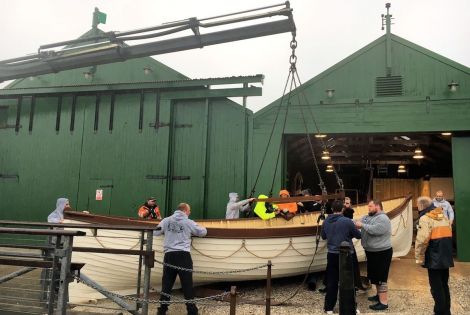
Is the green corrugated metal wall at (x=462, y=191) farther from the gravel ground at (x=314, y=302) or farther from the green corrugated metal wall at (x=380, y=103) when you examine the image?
the gravel ground at (x=314, y=302)

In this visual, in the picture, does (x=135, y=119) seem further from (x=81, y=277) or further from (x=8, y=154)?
(x=81, y=277)

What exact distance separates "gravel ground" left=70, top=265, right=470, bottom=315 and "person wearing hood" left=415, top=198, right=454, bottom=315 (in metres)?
0.75

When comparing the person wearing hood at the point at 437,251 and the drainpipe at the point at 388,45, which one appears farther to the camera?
→ the drainpipe at the point at 388,45

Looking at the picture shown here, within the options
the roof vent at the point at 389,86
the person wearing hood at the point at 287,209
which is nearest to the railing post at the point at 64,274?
the person wearing hood at the point at 287,209

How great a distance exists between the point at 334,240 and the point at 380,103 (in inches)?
222

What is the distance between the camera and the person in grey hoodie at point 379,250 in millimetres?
6469

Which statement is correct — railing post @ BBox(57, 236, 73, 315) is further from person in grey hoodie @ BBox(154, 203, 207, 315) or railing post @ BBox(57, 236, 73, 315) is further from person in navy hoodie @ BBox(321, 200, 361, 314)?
person in navy hoodie @ BBox(321, 200, 361, 314)

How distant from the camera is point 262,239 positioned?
7.36 metres

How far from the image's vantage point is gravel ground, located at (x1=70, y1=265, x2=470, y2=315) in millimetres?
6539

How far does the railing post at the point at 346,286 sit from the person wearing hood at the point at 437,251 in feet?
6.15

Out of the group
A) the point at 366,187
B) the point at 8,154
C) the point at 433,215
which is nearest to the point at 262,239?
the point at 433,215

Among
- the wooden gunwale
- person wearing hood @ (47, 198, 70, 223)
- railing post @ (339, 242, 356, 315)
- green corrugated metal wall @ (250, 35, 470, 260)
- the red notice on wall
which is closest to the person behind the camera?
railing post @ (339, 242, 356, 315)

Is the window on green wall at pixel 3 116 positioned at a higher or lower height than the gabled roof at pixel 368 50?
lower

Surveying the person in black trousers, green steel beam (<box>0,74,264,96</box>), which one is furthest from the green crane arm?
the person in black trousers
